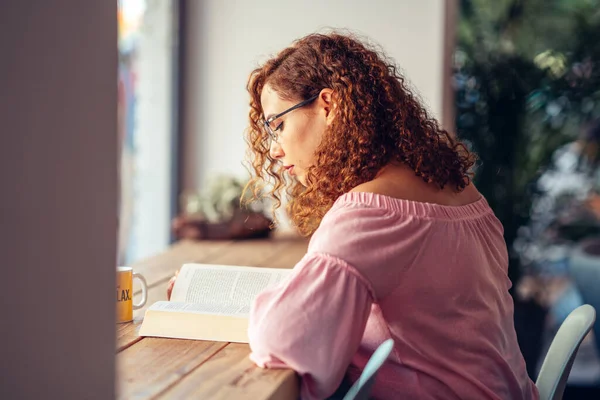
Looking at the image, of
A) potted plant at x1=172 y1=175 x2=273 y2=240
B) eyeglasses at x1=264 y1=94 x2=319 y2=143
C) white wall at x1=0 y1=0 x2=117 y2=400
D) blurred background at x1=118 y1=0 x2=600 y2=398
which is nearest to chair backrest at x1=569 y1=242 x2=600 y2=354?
blurred background at x1=118 y1=0 x2=600 y2=398

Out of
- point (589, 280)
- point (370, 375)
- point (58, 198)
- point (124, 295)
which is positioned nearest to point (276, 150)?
point (124, 295)

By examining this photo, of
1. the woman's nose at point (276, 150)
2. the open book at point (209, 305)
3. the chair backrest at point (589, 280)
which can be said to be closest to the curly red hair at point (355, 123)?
the woman's nose at point (276, 150)

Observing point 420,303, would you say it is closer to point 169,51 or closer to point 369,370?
point 369,370

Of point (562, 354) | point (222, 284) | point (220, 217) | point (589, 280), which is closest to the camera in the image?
point (562, 354)

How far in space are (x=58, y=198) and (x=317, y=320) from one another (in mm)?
517

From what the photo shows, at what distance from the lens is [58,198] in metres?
0.87

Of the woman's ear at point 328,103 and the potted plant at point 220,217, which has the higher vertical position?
the woman's ear at point 328,103

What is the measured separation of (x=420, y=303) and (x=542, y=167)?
255 cm

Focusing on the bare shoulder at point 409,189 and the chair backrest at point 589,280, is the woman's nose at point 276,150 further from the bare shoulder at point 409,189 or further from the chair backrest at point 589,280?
the chair backrest at point 589,280

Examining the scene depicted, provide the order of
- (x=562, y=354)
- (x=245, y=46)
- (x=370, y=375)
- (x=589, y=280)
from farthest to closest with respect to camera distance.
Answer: (x=245, y=46) < (x=589, y=280) < (x=562, y=354) < (x=370, y=375)

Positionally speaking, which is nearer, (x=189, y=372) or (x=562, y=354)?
(x=189, y=372)

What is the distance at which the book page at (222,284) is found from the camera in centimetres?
163

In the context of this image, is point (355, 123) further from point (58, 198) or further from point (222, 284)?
point (58, 198)

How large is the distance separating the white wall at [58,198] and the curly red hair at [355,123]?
27.4 inches
